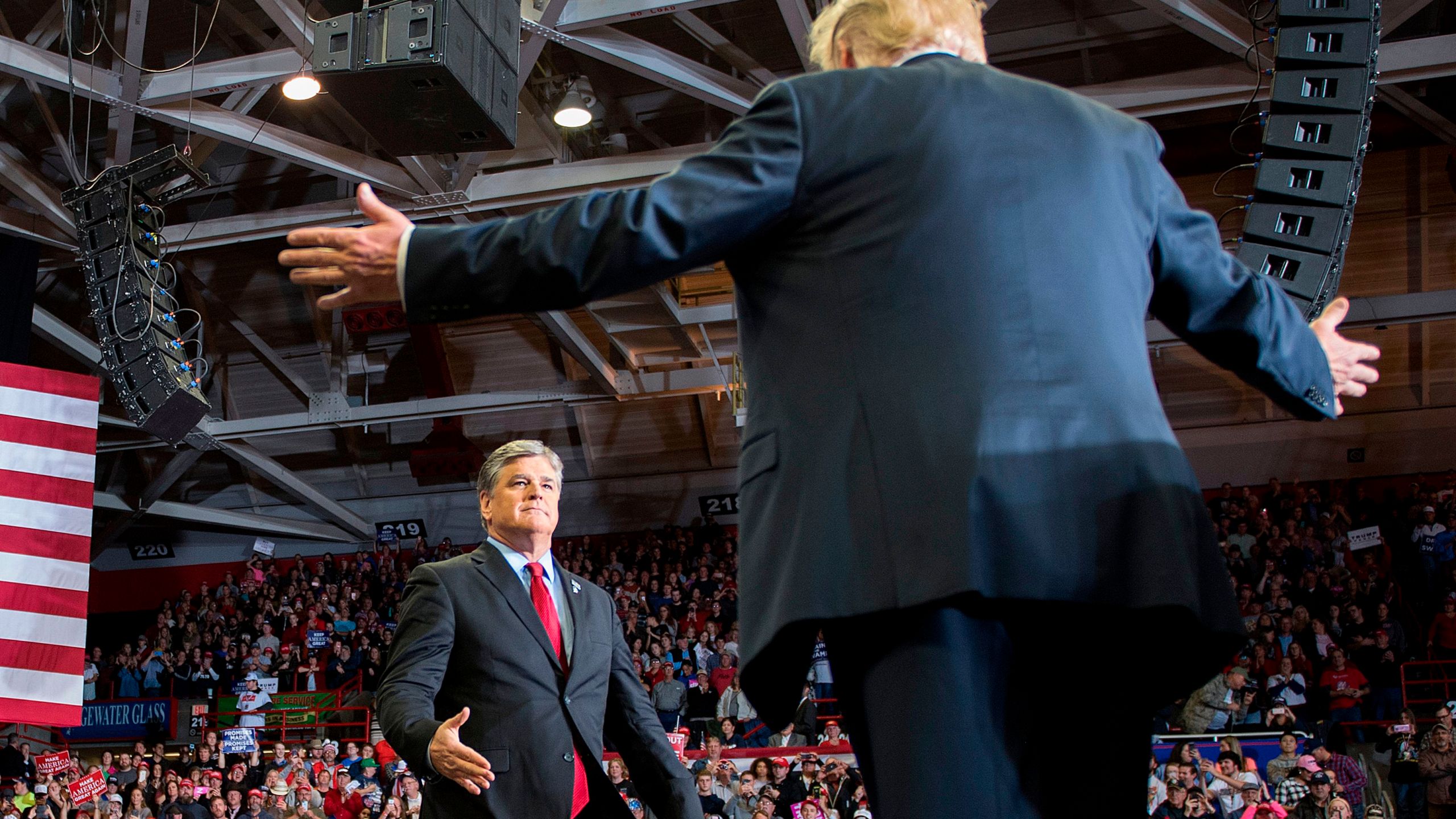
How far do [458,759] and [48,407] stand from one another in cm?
962

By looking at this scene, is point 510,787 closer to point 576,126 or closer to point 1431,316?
point 576,126

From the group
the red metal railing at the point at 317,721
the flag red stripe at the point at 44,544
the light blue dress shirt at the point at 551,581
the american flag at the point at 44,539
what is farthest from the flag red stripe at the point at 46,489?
the light blue dress shirt at the point at 551,581

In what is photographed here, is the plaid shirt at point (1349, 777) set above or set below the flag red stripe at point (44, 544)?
below

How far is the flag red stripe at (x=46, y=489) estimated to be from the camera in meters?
10.6

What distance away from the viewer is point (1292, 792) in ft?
31.6

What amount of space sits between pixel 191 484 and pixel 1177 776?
18977mm

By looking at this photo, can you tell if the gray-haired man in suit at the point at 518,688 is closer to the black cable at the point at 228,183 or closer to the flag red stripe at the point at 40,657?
the flag red stripe at the point at 40,657

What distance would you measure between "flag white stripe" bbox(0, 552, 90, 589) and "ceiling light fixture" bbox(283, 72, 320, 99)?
3.99 meters

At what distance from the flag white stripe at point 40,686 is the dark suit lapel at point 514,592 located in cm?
822

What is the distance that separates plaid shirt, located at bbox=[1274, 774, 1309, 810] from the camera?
9594mm

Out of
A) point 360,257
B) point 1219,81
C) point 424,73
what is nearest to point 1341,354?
point 360,257

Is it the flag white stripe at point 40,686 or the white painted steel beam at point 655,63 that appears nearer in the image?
the flag white stripe at point 40,686

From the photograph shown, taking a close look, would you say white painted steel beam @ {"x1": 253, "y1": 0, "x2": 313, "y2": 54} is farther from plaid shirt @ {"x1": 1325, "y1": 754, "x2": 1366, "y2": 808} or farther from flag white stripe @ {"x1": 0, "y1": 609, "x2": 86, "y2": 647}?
plaid shirt @ {"x1": 1325, "y1": 754, "x2": 1366, "y2": 808}

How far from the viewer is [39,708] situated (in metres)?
10.2
